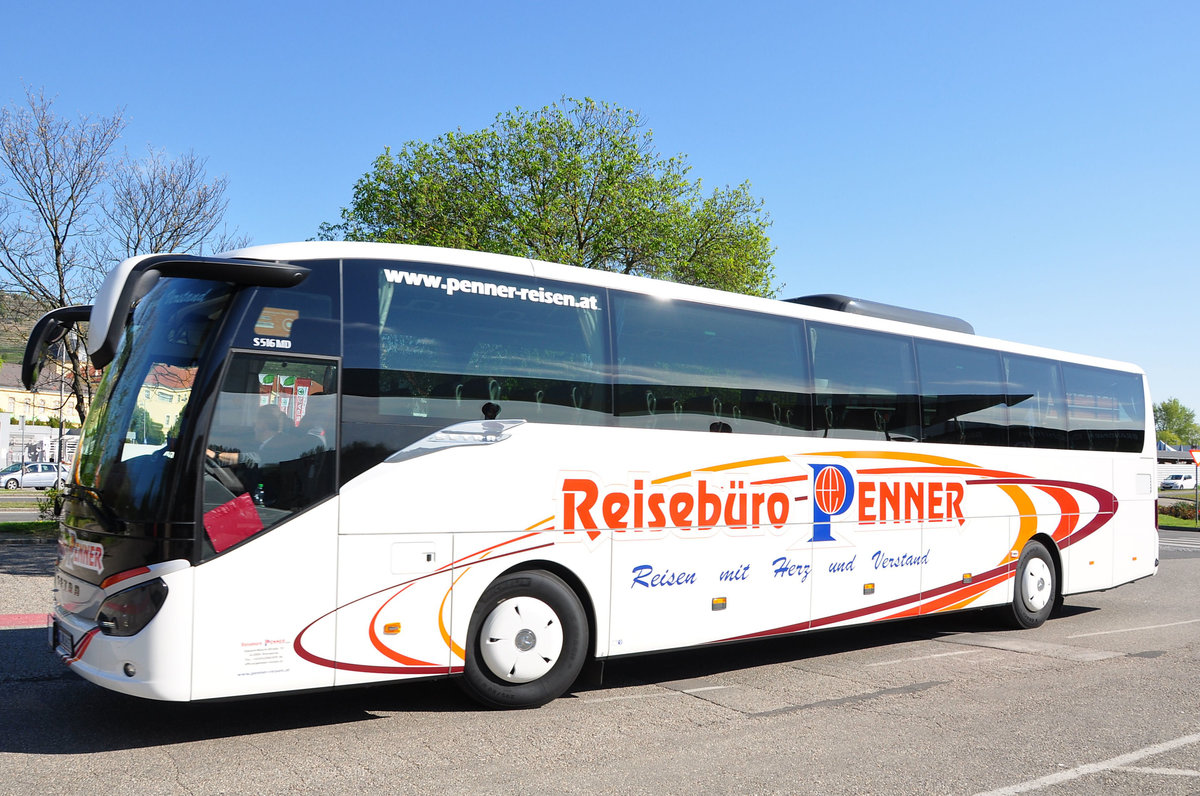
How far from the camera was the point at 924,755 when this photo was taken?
5863 mm

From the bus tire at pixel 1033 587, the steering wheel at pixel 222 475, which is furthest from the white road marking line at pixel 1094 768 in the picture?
the bus tire at pixel 1033 587

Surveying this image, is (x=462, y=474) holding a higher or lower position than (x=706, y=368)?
lower

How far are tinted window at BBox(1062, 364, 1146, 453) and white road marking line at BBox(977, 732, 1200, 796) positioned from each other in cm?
664

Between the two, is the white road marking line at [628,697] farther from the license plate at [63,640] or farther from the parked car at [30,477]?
the parked car at [30,477]

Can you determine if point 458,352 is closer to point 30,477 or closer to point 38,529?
point 38,529

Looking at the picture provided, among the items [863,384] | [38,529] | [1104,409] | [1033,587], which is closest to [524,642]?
[863,384]

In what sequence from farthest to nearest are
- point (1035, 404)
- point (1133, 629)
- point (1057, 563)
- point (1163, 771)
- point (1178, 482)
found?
point (1178, 482), point (1057, 563), point (1035, 404), point (1133, 629), point (1163, 771)

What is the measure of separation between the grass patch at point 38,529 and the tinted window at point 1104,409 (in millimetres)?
17602

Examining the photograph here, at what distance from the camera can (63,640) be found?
6.21 metres

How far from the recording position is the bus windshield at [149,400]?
5789 mm

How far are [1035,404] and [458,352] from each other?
8.16 m

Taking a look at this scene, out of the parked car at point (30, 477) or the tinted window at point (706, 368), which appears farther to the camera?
the parked car at point (30, 477)

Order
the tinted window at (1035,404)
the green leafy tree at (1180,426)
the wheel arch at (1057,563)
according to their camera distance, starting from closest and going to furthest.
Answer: the tinted window at (1035,404) → the wheel arch at (1057,563) → the green leafy tree at (1180,426)

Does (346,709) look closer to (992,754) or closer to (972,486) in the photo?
(992,754)
